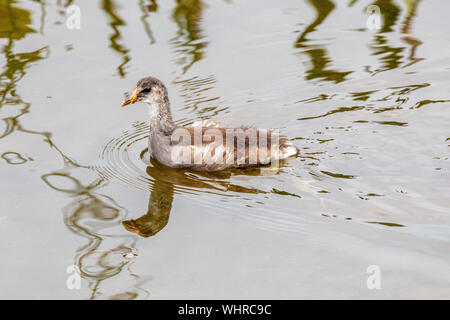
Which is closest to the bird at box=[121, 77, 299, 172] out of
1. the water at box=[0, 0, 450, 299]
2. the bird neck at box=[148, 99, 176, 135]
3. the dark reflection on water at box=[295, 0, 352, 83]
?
the bird neck at box=[148, 99, 176, 135]

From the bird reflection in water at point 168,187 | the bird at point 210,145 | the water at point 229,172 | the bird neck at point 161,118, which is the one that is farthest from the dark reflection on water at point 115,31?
the bird reflection in water at point 168,187

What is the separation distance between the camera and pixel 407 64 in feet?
30.9

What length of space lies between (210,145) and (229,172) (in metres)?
0.35

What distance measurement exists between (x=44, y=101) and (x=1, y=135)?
0.88 metres

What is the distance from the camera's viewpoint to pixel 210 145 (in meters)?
7.44

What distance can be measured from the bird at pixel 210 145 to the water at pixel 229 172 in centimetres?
14

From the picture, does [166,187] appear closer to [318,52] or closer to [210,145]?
[210,145]

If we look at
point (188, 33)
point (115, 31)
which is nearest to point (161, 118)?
point (188, 33)

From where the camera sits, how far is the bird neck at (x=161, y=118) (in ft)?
25.6

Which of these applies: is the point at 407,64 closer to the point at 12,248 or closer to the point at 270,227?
the point at 270,227

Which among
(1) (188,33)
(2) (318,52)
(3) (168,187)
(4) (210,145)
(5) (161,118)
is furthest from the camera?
(1) (188,33)

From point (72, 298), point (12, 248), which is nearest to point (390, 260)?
point (72, 298)
